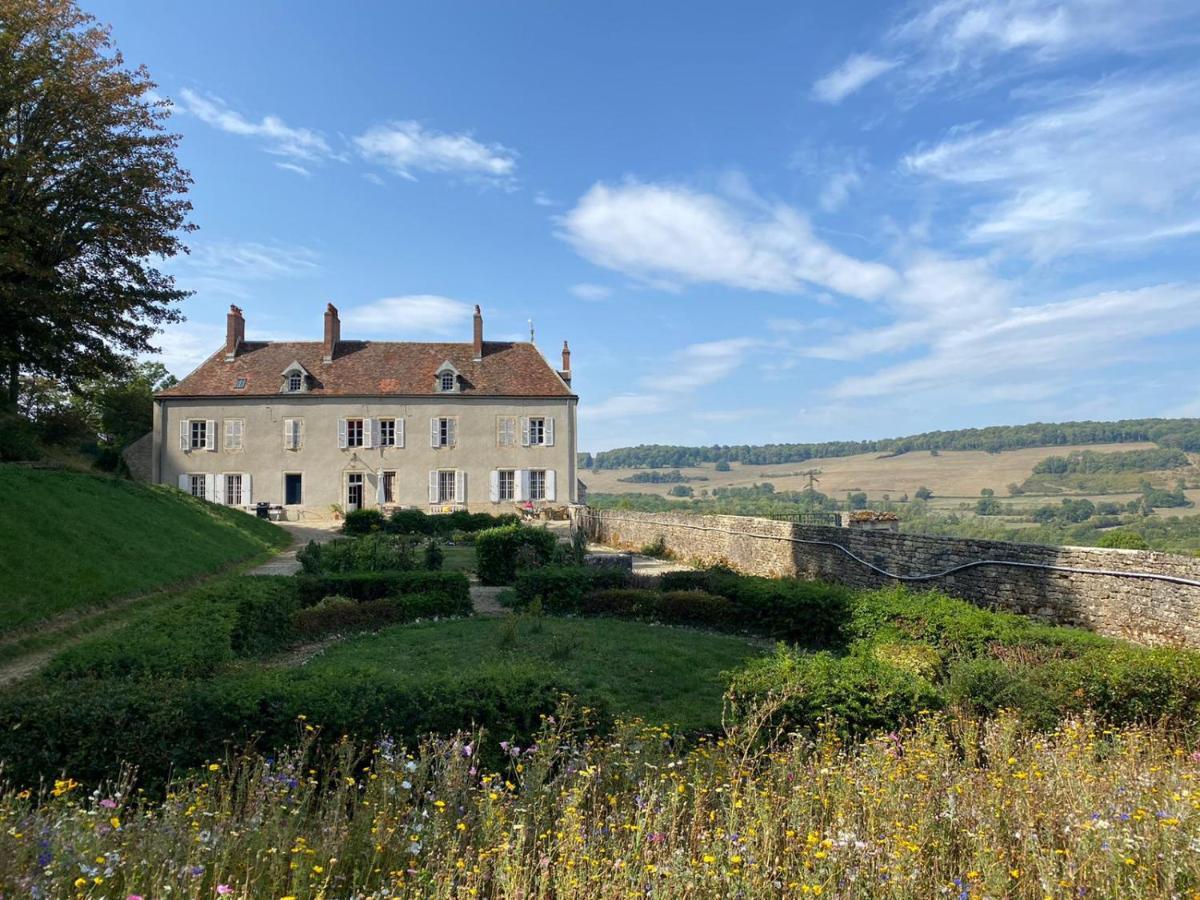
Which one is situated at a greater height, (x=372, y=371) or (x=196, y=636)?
(x=372, y=371)

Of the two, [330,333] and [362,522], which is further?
[330,333]

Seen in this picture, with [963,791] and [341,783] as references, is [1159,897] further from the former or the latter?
[341,783]

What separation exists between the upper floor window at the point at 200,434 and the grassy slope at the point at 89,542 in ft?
41.9

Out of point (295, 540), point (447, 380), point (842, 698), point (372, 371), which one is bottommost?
point (295, 540)

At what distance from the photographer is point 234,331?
32.4 meters

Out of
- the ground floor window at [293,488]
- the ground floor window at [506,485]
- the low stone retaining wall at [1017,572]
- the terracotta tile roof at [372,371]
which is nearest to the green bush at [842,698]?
the low stone retaining wall at [1017,572]

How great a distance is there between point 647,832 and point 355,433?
30.2 m

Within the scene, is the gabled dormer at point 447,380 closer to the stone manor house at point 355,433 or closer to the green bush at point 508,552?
A: the stone manor house at point 355,433

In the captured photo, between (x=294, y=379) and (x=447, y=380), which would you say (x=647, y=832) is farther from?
(x=294, y=379)

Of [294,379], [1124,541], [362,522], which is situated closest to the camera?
[1124,541]

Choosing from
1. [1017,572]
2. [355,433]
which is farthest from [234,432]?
[1017,572]

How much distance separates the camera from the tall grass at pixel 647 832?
284 centimetres

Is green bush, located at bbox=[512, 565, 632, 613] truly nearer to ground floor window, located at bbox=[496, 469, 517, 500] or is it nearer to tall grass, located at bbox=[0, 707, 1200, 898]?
tall grass, located at bbox=[0, 707, 1200, 898]

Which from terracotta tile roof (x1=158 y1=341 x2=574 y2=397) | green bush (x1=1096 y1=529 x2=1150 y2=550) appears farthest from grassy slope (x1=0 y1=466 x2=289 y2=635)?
green bush (x1=1096 y1=529 x2=1150 y2=550)
